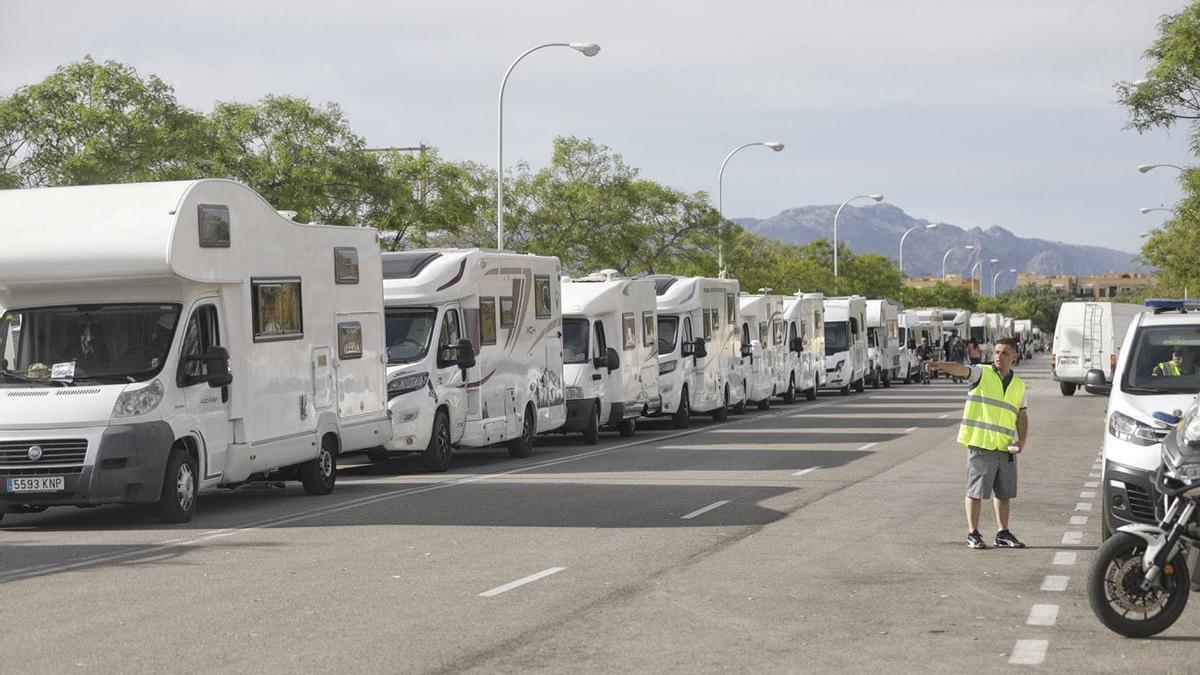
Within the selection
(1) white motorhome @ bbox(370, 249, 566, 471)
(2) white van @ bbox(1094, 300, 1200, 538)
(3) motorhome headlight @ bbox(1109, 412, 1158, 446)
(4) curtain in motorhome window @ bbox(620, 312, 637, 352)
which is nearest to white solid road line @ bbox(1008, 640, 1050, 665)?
(2) white van @ bbox(1094, 300, 1200, 538)

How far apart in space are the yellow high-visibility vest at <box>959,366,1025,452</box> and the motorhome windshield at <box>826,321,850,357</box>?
38.1 metres

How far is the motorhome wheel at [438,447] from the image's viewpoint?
21.9 meters

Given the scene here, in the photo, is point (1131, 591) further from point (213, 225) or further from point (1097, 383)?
point (213, 225)

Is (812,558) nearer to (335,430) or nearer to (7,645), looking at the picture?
(7,645)

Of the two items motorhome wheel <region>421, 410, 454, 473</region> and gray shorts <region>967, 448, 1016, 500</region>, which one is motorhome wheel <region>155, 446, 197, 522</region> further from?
gray shorts <region>967, 448, 1016, 500</region>

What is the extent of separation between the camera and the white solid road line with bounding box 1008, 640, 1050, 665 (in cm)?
875

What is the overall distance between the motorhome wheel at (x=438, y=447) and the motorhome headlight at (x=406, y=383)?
0.51m

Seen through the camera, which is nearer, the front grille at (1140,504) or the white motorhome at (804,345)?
the front grille at (1140,504)

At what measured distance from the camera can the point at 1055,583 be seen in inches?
456

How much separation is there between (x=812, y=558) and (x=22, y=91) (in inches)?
855

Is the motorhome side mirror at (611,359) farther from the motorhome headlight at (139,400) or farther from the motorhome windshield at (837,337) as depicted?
the motorhome windshield at (837,337)

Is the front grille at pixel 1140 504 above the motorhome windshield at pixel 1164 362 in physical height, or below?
below

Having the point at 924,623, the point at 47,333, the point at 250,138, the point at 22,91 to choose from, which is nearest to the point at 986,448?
the point at 924,623

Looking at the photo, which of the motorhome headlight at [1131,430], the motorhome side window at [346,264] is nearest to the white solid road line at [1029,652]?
the motorhome headlight at [1131,430]
